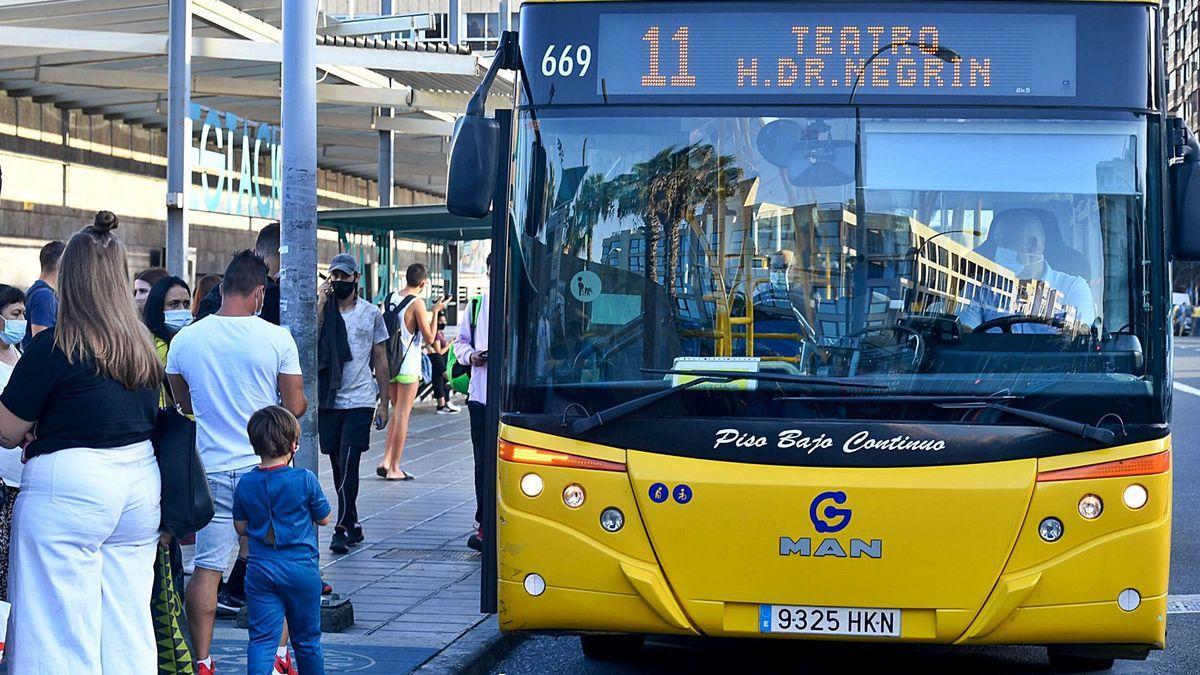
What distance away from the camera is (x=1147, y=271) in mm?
5820

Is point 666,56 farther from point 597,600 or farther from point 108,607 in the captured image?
point 108,607

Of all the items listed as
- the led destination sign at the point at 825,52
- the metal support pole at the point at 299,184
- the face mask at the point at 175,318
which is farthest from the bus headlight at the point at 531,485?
the face mask at the point at 175,318

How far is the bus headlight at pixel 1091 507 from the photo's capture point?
569cm

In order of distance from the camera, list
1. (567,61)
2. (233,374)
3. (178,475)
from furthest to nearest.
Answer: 1. (233,374)
2. (567,61)
3. (178,475)

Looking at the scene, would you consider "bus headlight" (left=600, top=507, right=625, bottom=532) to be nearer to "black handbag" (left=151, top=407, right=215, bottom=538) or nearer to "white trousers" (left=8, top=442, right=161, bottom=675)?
"black handbag" (left=151, top=407, right=215, bottom=538)

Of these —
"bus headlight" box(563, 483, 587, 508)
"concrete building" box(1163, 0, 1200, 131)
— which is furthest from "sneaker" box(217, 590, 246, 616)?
"concrete building" box(1163, 0, 1200, 131)

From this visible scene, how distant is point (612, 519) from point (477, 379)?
3679 mm

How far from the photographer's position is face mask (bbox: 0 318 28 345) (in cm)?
666

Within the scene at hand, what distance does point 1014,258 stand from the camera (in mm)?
5824

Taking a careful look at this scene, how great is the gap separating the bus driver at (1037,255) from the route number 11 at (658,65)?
3.94ft

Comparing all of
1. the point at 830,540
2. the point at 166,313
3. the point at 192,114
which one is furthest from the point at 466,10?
the point at 830,540

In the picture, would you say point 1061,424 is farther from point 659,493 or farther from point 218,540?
point 218,540

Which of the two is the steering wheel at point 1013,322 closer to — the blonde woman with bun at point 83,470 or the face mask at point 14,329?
the blonde woman with bun at point 83,470

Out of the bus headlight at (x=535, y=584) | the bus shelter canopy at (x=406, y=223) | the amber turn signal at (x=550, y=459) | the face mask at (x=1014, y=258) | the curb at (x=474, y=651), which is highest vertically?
the bus shelter canopy at (x=406, y=223)
